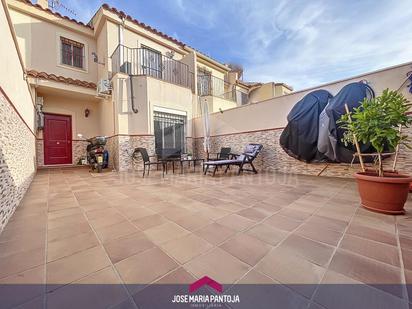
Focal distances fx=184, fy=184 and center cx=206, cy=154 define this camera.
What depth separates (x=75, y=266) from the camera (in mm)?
1277

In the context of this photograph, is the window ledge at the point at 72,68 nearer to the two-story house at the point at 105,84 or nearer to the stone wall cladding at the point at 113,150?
the two-story house at the point at 105,84

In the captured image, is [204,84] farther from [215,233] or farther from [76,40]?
[215,233]

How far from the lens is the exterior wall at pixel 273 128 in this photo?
151 inches

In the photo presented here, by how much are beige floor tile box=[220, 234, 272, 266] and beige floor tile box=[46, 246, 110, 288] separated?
36.4 inches

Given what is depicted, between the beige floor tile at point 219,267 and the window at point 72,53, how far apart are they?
9.28 meters

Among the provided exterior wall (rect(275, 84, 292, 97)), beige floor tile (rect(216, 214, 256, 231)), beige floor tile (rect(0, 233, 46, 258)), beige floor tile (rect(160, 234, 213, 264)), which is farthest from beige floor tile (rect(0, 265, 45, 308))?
exterior wall (rect(275, 84, 292, 97))

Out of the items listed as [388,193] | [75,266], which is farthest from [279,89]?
[75,266]

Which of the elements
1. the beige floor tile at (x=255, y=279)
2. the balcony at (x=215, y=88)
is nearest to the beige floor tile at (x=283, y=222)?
the beige floor tile at (x=255, y=279)

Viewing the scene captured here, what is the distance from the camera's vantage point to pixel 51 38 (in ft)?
22.9

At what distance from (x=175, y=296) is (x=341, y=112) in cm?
462

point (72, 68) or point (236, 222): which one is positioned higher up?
point (72, 68)

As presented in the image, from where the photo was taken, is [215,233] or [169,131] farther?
[169,131]

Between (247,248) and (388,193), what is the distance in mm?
1949

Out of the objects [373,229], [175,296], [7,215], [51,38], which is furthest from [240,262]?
[51,38]
